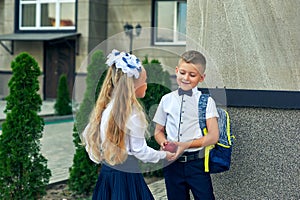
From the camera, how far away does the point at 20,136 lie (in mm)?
5246

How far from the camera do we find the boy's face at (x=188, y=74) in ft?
11.0

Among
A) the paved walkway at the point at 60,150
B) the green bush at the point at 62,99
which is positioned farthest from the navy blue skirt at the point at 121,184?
the green bush at the point at 62,99

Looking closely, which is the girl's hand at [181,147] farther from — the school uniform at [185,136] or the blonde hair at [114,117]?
the blonde hair at [114,117]

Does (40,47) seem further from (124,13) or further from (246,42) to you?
(246,42)

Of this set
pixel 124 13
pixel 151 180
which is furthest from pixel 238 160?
pixel 124 13

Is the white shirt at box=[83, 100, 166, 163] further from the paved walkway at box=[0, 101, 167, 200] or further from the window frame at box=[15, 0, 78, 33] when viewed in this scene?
the window frame at box=[15, 0, 78, 33]

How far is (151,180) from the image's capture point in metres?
7.05

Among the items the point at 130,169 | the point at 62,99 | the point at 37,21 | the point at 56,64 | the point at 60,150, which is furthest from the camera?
the point at 37,21

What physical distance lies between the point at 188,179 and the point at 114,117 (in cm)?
86

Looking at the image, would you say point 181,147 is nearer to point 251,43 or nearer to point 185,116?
point 185,116

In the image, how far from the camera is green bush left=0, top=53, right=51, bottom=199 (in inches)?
205

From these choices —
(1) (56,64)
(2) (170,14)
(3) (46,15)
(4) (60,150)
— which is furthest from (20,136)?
(3) (46,15)

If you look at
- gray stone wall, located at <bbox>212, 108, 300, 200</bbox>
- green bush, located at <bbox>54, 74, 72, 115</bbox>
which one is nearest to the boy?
gray stone wall, located at <bbox>212, 108, 300, 200</bbox>

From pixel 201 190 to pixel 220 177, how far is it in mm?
929
